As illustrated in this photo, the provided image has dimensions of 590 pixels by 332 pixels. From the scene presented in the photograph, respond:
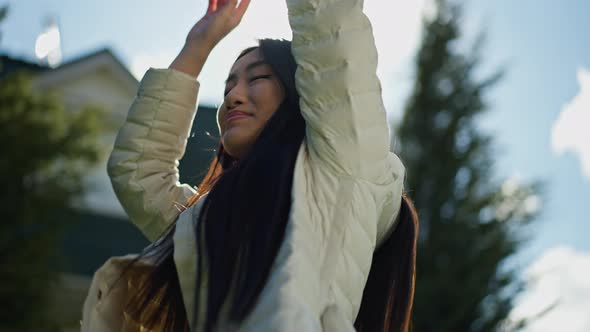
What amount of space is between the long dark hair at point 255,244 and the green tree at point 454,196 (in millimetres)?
8351

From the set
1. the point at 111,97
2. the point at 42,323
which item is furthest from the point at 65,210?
the point at 111,97

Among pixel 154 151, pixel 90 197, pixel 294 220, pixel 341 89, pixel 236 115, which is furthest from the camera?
pixel 90 197

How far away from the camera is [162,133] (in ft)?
6.91

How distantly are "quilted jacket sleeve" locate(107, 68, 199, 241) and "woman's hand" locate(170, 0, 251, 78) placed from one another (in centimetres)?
3

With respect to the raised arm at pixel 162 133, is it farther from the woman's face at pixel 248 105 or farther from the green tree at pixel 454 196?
the green tree at pixel 454 196

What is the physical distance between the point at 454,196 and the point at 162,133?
9606 mm

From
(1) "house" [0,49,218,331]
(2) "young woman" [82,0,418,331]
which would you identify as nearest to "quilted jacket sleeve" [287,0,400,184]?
(2) "young woman" [82,0,418,331]

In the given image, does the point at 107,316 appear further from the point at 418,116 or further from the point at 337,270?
the point at 418,116

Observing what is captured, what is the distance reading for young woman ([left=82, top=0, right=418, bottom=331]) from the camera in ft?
4.91

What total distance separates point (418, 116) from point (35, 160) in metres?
5.90

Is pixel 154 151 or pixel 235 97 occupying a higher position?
pixel 235 97

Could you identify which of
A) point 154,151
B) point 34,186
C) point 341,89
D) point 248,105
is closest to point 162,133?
point 154,151

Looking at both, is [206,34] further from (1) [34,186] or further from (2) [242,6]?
(1) [34,186]

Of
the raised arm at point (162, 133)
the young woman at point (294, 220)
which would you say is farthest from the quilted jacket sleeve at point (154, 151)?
the young woman at point (294, 220)
